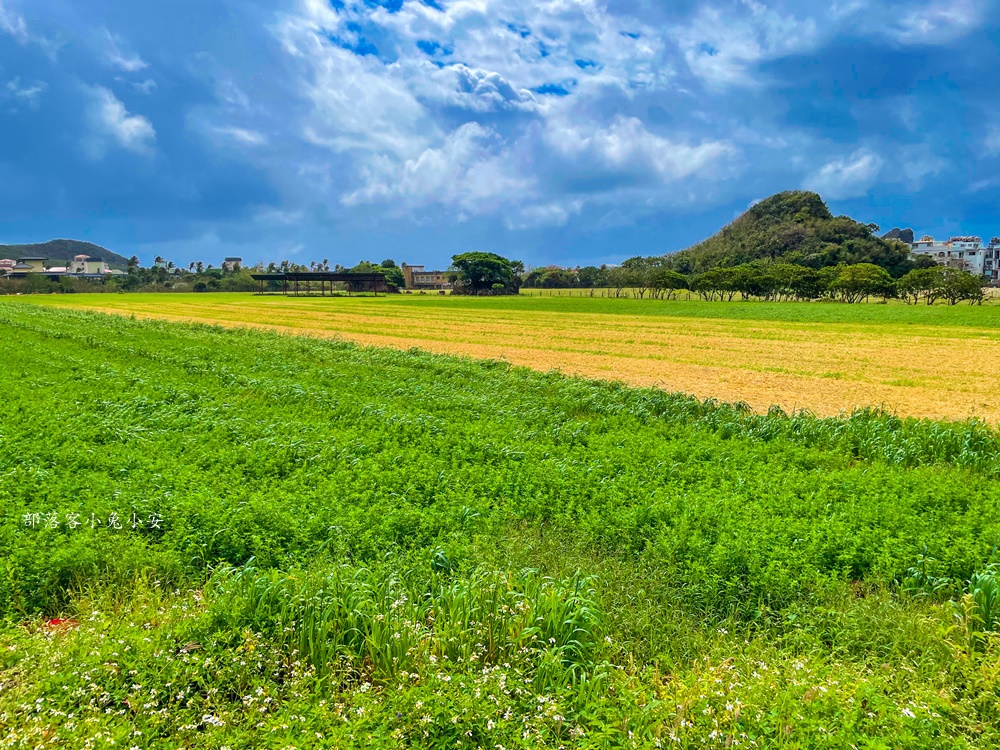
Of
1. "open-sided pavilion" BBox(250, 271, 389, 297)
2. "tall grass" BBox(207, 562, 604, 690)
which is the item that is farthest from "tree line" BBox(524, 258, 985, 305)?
"tall grass" BBox(207, 562, 604, 690)

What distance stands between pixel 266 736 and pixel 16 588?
2997 millimetres

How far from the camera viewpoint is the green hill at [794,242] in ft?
385

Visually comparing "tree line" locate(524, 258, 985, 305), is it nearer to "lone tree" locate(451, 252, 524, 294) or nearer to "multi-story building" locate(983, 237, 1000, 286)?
"lone tree" locate(451, 252, 524, 294)

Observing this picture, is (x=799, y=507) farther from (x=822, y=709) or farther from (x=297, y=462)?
(x=297, y=462)

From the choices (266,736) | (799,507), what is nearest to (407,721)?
(266,736)

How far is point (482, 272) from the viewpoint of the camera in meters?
122

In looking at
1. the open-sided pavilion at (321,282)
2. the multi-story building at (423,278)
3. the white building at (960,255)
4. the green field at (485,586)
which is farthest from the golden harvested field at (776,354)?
the white building at (960,255)

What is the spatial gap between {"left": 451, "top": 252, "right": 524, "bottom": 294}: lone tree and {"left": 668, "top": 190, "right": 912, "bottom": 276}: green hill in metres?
44.9

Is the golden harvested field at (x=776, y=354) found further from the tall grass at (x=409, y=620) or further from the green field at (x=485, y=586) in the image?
the tall grass at (x=409, y=620)

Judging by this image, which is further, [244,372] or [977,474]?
[244,372]

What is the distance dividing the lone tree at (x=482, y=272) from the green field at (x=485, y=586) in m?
114

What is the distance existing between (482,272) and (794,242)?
77053mm

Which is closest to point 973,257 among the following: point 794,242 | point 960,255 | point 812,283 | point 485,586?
point 960,255

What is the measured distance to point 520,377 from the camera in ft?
55.1
